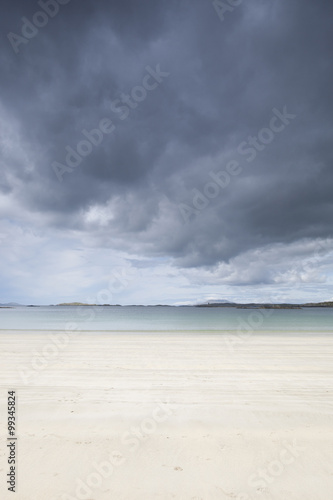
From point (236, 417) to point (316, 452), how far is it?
69.8 inches

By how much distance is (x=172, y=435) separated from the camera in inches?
219

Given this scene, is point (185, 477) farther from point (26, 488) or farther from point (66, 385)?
point (66, 385)

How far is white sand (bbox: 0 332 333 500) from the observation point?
162 inches

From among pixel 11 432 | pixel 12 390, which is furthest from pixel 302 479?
pixel 12 390

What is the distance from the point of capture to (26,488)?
4.05 metres
